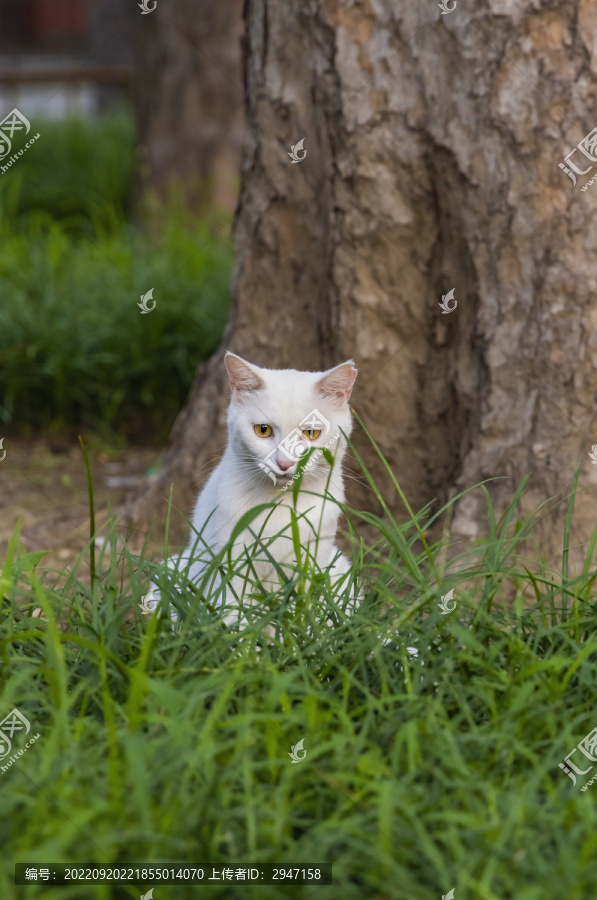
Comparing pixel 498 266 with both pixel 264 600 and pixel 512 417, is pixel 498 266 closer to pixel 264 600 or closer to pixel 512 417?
pixel 512 417

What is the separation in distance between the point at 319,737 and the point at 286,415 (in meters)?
1.04

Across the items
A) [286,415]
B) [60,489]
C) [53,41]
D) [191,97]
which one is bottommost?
[60,489]

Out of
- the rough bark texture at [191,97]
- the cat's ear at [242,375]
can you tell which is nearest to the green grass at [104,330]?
the rough bark texture at [191,97]

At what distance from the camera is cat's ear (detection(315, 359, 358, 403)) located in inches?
103

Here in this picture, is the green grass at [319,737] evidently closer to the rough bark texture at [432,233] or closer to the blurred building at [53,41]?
the rough bark texture at [432,233]

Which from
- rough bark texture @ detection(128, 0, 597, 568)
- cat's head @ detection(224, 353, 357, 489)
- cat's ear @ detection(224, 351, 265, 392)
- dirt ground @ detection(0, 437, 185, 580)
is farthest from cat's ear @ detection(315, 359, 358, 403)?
dirt ground @ detection(0, 437, 185, 580)

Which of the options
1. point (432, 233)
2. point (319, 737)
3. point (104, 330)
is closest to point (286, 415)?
point (319, 737)

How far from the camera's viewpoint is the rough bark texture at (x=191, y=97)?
6.61 m

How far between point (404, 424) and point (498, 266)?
0.73m

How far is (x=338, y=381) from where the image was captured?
2650 millimetres

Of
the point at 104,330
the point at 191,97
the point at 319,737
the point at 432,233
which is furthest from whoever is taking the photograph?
the point at 191,97

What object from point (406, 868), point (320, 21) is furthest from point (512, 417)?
point (406, 868)

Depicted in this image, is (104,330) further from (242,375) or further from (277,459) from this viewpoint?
(277,459)

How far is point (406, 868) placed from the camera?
1605mm
